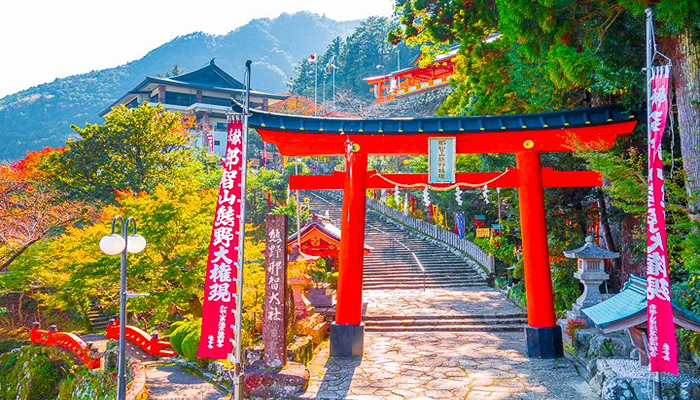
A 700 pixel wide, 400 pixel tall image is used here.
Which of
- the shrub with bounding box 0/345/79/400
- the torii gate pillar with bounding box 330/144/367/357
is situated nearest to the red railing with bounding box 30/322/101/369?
the shrub with bounding box 0/345/79/400

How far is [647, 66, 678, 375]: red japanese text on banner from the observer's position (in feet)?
22.1

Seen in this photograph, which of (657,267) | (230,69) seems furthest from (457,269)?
(230,69)

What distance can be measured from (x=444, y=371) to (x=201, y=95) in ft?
160

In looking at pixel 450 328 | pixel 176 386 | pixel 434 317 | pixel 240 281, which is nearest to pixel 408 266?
pixel 434 317

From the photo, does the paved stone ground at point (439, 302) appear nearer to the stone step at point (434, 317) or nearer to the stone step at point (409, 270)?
the stone step at point (434, 317)

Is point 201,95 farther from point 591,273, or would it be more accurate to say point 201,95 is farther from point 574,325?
point 574,325

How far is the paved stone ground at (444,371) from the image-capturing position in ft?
31.7

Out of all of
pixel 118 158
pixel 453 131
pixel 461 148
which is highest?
pixel 118 158

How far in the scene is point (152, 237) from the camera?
15.0m

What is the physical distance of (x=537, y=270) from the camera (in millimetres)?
11766

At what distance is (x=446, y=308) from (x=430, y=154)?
8242 millimetres

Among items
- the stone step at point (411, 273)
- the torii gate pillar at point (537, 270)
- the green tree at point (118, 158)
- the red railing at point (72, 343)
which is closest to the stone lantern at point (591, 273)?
the torii gate pillar at point (537, 270)

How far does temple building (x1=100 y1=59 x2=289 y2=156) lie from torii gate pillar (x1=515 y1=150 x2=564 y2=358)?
42.6 metres

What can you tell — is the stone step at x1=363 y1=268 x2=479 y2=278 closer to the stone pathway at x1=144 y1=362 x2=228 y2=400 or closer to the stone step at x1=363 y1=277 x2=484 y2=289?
the stone step at x1=363 y1=277 x2=484 y2=289
